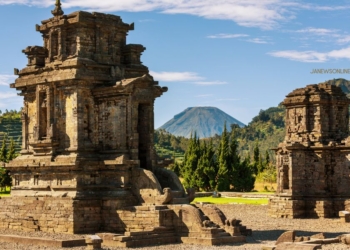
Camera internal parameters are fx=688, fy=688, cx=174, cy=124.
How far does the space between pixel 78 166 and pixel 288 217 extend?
59.3ft

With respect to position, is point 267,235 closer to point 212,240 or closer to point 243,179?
point 212,240

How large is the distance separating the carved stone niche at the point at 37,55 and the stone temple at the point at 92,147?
1.9 inches

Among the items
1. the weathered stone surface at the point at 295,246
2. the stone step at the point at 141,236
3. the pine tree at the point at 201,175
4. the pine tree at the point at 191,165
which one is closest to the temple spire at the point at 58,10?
the stone step at the point at 141,236

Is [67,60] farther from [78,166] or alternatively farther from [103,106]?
[78,166]

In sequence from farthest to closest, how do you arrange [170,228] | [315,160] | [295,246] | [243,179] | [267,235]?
[243,179], [315,160], [267,235], [170,228], [295,246]

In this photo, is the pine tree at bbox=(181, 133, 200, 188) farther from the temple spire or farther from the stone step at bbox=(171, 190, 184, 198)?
the stone step at bbox=(171, 190, 184, 198)

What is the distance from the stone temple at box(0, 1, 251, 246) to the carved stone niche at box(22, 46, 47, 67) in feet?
0.16

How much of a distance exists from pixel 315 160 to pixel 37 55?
19.7 meters

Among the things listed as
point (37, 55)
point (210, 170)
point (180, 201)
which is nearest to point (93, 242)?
point (180, 201)

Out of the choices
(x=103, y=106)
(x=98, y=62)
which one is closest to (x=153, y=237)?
(x=103, y=106)

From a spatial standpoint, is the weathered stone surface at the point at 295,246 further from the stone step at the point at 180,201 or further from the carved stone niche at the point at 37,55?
the carved stone niche at the point at 37,55

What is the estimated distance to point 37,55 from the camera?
33031 millimetres

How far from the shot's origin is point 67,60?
1221 inches

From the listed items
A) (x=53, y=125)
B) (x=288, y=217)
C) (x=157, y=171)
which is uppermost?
(x=53, y=125)
